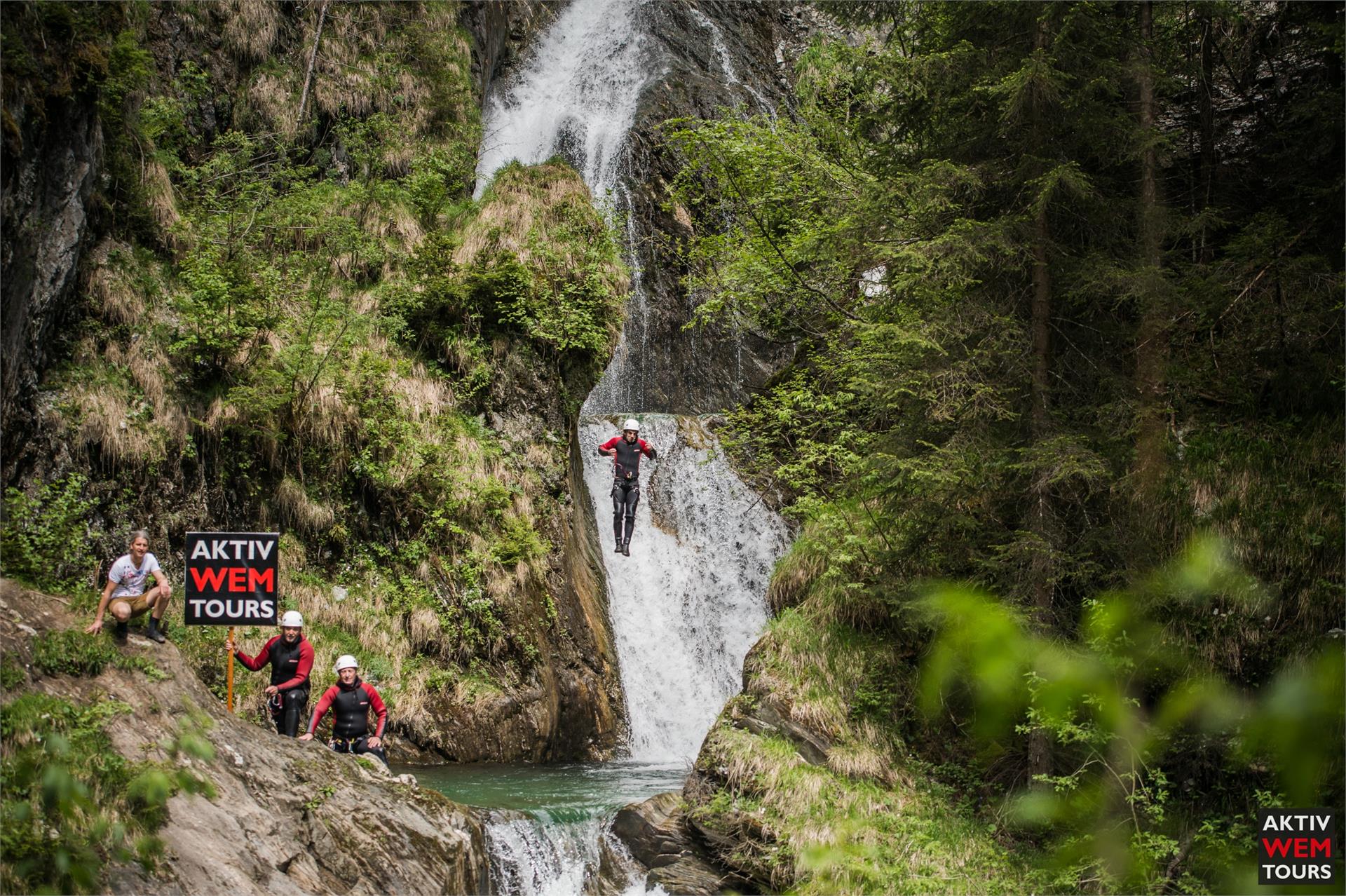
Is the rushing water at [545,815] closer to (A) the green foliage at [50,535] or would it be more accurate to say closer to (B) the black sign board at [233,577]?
(B) the black sign board at [233,577]

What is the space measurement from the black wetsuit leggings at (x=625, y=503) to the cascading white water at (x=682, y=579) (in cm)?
123

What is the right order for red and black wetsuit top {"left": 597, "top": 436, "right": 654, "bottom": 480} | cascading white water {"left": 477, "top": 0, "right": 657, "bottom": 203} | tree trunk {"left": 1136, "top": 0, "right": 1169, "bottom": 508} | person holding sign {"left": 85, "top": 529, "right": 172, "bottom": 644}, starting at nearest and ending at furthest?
person holding sign {"left": 85, "top": 529, "right": 172, "bottom": 644} → tree trunk {"left": 1136, "top": 0, "right": 1169, "bottom": 508} → red and black wetsuit top {"left": 597, "top": 436, "right": 654, "bottom": 480} → cascading white water {"left": 477, "top": 0, "right": 657, "bottom": 203}

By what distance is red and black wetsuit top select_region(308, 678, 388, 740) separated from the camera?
9.16 m

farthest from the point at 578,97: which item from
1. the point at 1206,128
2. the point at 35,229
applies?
the point at 1206,128

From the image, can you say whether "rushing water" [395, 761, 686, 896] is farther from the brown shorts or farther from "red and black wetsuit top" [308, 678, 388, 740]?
the brown shorts

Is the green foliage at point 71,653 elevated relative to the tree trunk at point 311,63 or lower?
lower

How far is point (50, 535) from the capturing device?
29.9 feet

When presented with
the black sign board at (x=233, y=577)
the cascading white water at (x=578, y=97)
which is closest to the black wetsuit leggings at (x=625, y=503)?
the black sign board at (x=233, y=577)

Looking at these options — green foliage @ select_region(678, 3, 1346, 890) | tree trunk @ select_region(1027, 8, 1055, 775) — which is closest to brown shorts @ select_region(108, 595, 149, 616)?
green foliage @ select_region(678, 3, 1346, 890)

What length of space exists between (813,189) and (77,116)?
9570 millimetres

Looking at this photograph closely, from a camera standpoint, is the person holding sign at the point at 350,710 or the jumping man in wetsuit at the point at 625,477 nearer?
the person holding sign at the point at 350,710

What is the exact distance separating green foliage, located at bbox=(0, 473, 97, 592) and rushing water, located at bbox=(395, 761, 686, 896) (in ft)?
13.8

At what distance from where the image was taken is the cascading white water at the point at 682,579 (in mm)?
14180

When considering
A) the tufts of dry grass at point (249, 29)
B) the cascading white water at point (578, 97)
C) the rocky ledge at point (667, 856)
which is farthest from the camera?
the cascading white water at point (578, 97)
